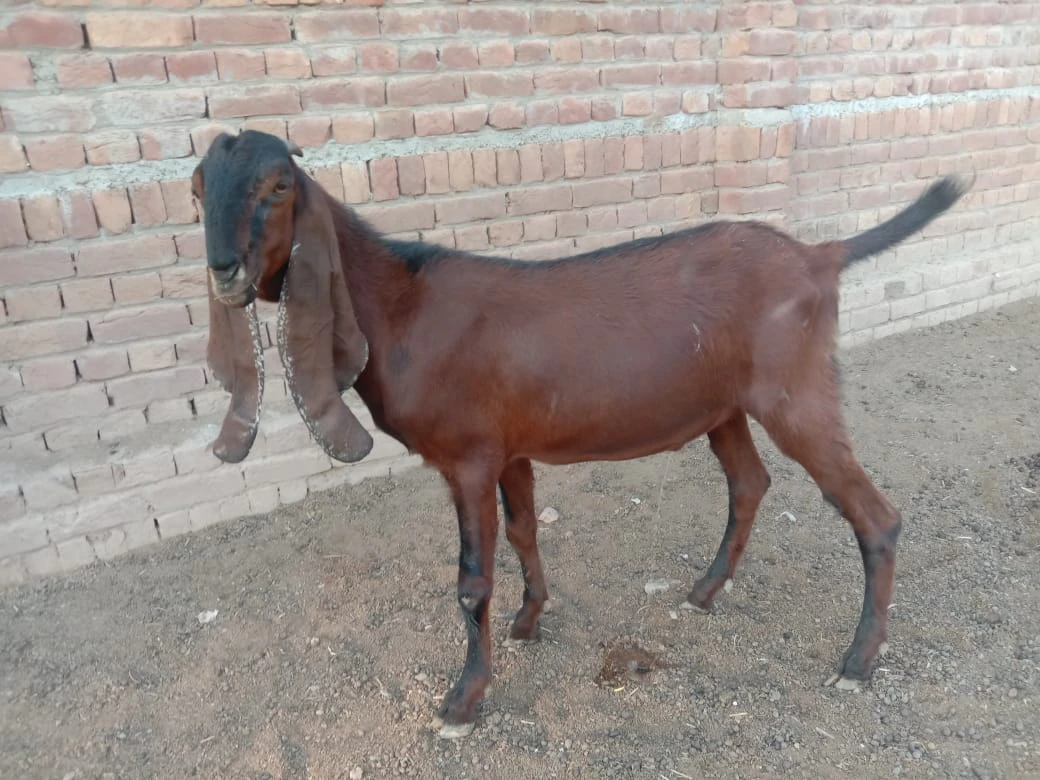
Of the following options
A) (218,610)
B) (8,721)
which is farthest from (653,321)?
(8,721)

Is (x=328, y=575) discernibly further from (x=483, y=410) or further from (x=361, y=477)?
(x=483, y=410)

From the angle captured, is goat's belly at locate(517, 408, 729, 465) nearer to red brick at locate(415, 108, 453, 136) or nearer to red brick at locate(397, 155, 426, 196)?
red brick at locate(397, 155, 426, 196)

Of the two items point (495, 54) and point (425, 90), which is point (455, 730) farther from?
point (495, 54)

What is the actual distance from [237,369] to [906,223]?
245 cm

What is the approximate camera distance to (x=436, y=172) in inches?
159

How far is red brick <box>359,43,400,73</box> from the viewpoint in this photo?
12.3ft

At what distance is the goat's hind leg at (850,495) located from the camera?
2764mm

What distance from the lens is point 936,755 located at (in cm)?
254

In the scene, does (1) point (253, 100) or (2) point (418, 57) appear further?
(2) point (418, 57)

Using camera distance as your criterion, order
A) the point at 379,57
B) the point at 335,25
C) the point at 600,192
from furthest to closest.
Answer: the point at 600,192 < the point at 379,57 < the point at 335,25

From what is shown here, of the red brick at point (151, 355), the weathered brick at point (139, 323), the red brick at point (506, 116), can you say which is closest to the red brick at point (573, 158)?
the red brick at point (506, 116)

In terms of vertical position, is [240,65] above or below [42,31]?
below

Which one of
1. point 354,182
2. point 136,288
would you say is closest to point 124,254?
point 136,288

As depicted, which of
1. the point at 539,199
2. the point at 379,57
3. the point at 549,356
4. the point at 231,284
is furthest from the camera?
the point at 539,199
